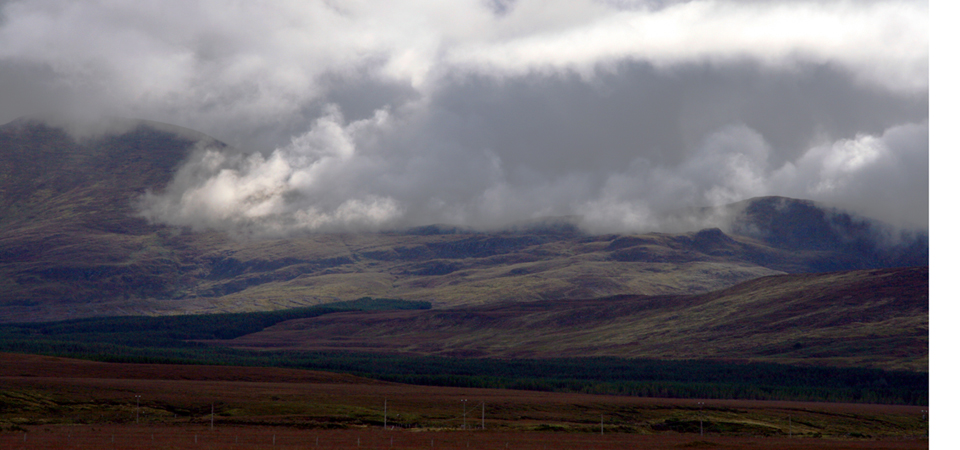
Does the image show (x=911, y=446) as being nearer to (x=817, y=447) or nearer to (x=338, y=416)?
(x=817, y=447)

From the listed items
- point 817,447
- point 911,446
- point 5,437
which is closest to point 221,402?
point 5,437

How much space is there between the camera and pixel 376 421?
149250mm

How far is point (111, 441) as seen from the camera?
98.2 metres

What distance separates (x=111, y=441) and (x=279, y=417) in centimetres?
4943

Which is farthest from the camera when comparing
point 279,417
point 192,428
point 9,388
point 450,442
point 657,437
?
point 9,388

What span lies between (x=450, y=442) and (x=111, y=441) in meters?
39.9

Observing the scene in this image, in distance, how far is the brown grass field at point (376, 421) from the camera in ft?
357

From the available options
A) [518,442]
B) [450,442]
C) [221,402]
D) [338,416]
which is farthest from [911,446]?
[221,402]

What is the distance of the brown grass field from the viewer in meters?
109

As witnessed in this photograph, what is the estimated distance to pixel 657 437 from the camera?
134750mm
